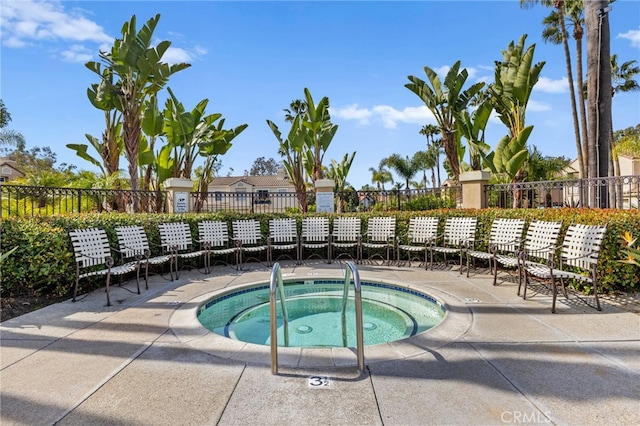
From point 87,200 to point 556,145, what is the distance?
26.0 meters

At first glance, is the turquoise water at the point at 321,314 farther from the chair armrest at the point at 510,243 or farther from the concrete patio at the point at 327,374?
the chair armrest at the point at 510,243

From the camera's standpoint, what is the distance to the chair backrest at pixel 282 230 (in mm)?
9586

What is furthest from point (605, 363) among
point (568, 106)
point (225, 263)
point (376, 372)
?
point (568, 106)

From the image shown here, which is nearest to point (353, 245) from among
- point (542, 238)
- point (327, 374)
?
point (542, 238)

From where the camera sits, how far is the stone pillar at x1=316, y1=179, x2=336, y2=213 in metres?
11.1

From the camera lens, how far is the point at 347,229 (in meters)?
9.67

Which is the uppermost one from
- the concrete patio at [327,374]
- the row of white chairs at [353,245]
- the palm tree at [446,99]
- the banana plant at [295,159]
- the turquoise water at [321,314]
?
the palm tree at [446,99]

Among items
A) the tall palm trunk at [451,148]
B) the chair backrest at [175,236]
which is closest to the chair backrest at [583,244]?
the chair backrest at [175,236]

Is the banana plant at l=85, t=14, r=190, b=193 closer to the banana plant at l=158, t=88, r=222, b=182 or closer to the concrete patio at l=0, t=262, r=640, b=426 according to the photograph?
the banana plant at l=158, t=88, r=222, b=182

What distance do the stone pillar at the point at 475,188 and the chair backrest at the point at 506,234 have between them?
7.91ft

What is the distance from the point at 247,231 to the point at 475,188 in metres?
6.83

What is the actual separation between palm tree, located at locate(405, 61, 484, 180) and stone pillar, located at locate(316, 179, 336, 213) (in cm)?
557

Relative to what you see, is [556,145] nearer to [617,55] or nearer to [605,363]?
[617,55]

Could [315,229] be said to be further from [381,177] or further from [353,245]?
[381,177]
